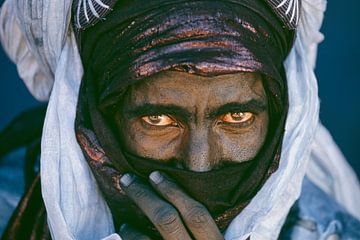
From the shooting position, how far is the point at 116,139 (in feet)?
7.55

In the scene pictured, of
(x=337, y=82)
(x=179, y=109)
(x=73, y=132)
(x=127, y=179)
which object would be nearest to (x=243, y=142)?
Result: (x=179, y=109)

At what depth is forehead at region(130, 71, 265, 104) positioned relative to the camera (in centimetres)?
221

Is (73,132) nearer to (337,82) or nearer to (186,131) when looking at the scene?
(186,131)

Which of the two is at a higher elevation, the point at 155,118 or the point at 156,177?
A: the point at 155,118

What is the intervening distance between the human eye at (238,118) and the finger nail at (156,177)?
0.64 ft

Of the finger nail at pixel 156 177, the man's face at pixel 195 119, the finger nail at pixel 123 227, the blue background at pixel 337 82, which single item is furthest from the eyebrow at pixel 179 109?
the blue background at pixel 337 82

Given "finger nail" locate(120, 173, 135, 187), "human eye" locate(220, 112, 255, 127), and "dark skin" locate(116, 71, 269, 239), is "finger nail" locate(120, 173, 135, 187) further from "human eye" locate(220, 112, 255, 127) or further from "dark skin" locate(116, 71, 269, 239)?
"human eye" locate(220, 112, 255, 127)

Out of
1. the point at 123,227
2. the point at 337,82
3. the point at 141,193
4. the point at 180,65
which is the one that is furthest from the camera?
the point at 337,82

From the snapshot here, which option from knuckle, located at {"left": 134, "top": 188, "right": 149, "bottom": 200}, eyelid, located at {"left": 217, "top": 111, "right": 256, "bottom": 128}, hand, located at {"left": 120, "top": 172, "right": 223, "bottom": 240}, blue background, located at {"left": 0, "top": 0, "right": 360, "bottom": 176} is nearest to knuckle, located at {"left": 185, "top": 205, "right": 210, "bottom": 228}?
hand, located at {"left": 120, "top": 172, "right": 223, "bottom": 240}

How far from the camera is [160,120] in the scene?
228 cm

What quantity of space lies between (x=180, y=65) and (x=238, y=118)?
9.1 inches

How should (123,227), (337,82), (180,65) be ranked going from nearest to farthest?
(180,65)
(123,227)
(337,82)

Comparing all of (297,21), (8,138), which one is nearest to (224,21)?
(297,21)

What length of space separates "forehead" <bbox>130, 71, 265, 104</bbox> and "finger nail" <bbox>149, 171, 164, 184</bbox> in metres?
0.16
